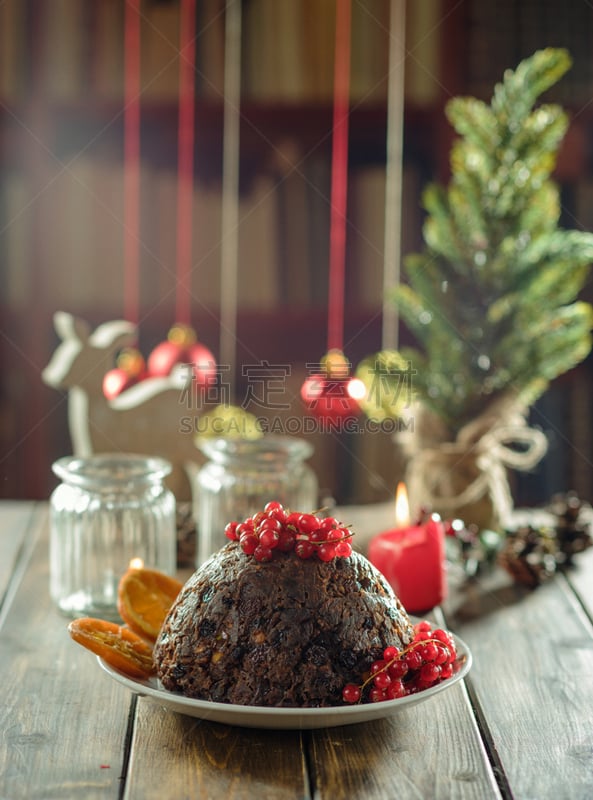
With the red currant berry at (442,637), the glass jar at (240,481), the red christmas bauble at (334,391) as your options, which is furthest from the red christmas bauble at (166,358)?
the red currant berry at (442,637)

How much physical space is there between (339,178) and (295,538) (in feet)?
6.07

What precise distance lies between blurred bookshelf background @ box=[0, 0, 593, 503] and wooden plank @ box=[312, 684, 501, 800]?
1.57m

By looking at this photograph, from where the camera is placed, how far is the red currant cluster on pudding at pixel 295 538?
907 mm

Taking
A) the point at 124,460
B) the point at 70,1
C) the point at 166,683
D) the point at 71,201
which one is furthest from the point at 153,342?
the point at 166,683

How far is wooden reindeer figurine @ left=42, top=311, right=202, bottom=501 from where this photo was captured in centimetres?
170

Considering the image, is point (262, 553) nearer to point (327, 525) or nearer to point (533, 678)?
point (327, 525)

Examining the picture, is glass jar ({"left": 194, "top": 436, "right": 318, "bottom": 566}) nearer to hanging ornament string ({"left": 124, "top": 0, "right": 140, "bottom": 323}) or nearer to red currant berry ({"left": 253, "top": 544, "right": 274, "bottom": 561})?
red currant berry ({"left": 253, "top": 544, "right": 274, "bottom": 561})

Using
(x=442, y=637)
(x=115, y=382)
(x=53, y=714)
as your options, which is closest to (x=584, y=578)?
(x=442, y=637)

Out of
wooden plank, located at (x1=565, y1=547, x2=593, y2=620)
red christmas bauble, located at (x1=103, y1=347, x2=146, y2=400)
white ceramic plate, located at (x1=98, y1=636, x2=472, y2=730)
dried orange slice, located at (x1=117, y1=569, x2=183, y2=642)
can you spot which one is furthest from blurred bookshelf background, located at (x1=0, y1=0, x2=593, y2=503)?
white ceramic plate, located at (x1=98, y1=636, x2=472, y2=730)

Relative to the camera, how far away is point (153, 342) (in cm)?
272

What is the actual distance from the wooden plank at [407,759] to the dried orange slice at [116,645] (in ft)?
0.57

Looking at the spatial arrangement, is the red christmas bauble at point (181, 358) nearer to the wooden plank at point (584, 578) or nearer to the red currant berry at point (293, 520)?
the wooden plank at point (584, 578)

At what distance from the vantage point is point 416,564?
48.4 inches

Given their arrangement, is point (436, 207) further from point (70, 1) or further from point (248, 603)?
point (70, 1)
